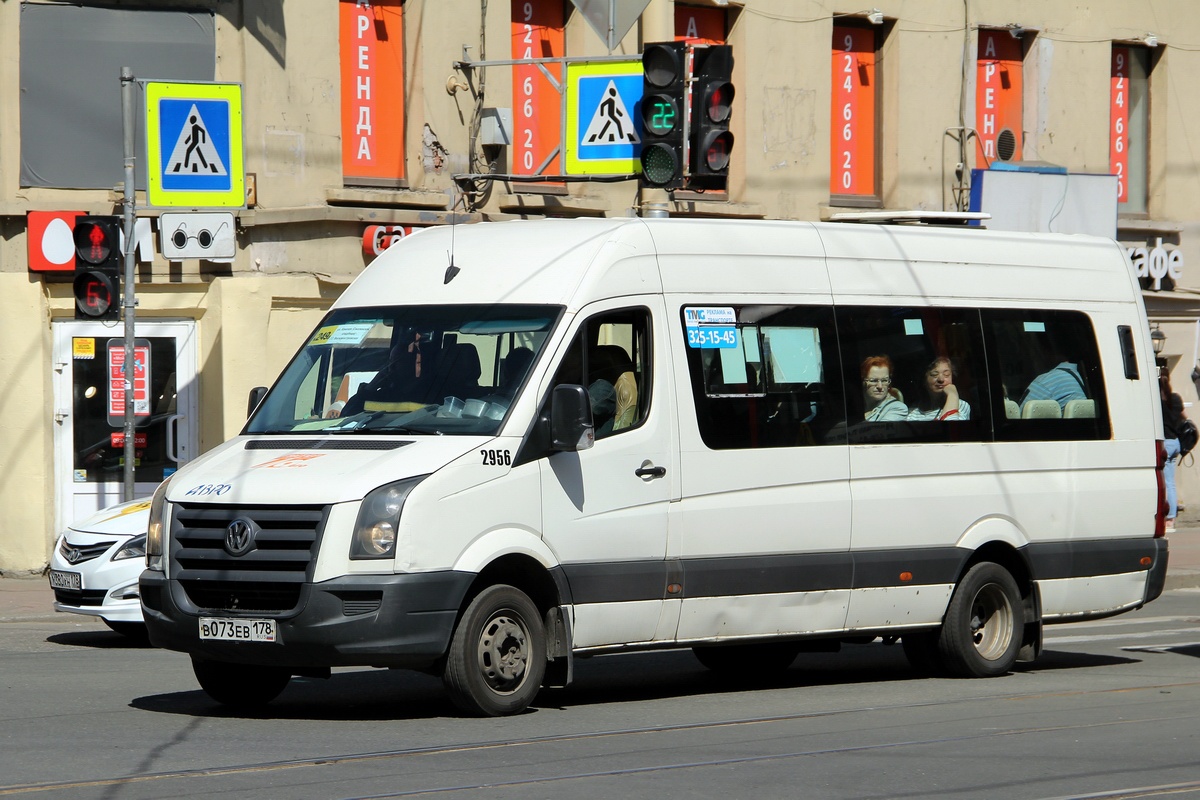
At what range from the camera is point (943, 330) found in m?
11.7

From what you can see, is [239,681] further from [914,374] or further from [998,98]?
[998,98]

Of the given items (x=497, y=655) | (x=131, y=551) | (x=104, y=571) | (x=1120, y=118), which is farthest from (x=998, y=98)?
(x=497, y=655)

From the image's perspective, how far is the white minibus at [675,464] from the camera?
9.14 meters

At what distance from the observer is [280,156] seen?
65.8 ft

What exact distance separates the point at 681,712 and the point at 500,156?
1263 centimetres

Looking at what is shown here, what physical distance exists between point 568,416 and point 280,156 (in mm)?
11364

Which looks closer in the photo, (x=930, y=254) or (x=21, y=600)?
(x=930, y=254)

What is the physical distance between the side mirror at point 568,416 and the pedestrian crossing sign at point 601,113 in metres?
9.13

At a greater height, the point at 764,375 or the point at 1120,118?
the point at 1120,118

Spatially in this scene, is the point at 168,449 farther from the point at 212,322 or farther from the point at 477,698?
the point at 477,698

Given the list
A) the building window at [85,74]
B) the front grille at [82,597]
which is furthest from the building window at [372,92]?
the front grille at [82,597]

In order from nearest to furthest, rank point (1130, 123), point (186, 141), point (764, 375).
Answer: point (764, 375) → point (186, 141) → point (1130, 123)

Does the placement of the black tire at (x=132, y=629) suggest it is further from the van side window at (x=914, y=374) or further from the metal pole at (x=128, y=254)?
the van side window at (x=914, y=374)

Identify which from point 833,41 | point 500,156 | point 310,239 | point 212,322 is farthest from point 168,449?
point 833,41
